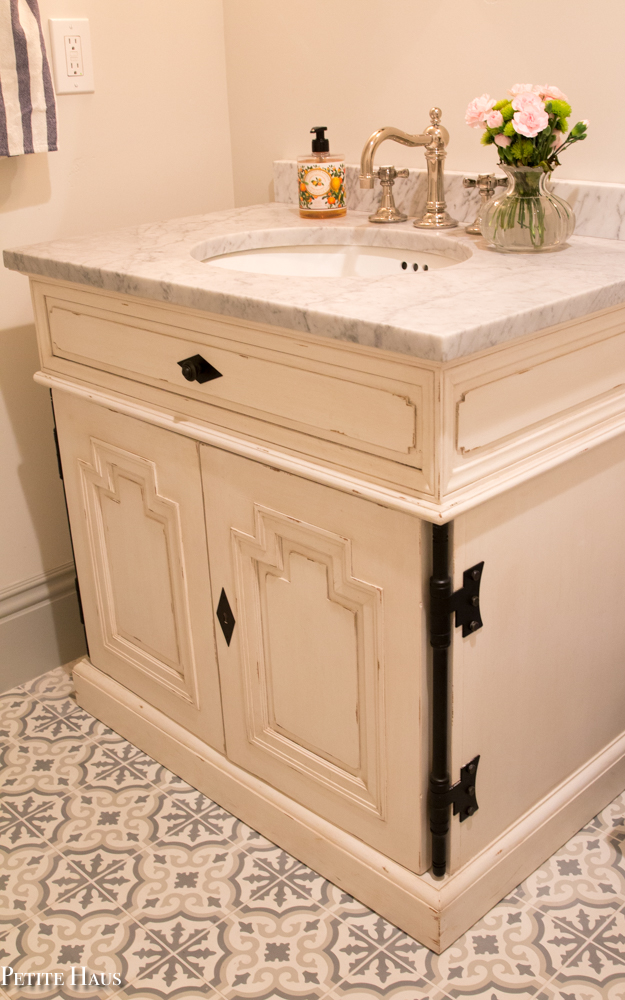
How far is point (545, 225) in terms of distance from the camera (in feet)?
3.79

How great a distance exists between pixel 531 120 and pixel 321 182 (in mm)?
476

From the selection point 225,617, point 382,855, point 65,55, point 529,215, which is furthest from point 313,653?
point 65,55

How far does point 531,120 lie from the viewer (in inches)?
42.9

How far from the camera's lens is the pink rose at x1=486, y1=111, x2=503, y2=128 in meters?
1.13

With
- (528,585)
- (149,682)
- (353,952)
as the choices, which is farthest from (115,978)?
(528,585)

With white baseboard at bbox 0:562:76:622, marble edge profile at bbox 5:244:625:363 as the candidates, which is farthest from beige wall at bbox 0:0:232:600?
marble edge profile at bbox 5:244:625:363

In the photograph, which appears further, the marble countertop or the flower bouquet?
the flower bouquet

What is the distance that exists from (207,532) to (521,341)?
52 cm

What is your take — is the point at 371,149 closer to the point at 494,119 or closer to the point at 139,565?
the point at 494,119

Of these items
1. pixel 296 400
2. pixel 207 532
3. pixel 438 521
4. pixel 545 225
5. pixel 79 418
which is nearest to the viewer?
pixel 438 521

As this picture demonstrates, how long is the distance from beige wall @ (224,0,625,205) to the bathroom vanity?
0.70 feet

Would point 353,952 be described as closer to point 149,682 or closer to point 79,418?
point 149,682

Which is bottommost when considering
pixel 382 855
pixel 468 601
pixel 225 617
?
pixel 382 855

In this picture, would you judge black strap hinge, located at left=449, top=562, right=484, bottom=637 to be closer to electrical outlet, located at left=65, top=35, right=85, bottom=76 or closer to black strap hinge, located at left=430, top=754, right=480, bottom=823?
black strap hinge, located at left=430, top=754, right=480, bottom=823
